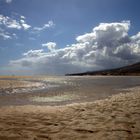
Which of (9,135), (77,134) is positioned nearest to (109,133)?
(77,134)

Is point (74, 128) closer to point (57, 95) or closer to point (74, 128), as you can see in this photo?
point (74, 128)

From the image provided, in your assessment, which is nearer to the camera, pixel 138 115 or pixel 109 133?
pixel 109 133

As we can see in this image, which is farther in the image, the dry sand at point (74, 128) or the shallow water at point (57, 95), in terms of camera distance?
the shallow water at point (57, 95)

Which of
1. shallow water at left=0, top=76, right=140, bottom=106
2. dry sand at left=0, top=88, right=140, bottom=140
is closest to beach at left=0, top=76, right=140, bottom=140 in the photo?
dry sand at left=0, top=88, right=140, bottom=140

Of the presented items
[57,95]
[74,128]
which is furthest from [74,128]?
[57,95]

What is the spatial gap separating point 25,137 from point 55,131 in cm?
120

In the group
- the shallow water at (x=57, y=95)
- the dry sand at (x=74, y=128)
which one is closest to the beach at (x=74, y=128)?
the dry sand at (x=74, y=128)

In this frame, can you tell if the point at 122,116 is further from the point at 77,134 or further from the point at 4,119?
the point at 4,119

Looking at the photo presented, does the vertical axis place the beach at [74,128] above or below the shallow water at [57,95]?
above

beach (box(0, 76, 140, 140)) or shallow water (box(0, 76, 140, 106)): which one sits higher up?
beach (box(0, 76, 140, 140))

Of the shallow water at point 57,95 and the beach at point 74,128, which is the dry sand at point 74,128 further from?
the shallow water at point 57,95

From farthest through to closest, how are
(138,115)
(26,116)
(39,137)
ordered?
(26,116)
(138,115)
(39,137)

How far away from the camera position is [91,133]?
7504 mm

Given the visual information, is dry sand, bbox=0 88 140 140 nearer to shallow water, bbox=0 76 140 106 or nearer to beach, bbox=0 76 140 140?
beach, bbox=0 76 140 140
